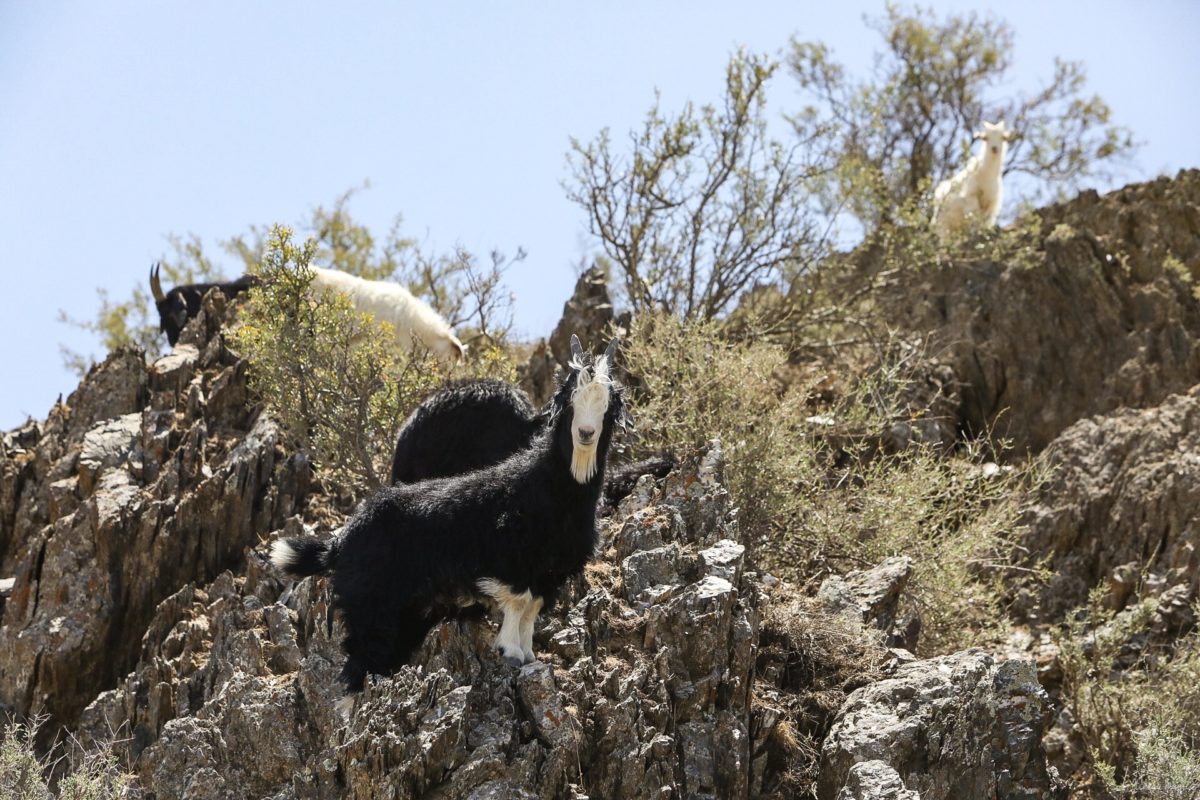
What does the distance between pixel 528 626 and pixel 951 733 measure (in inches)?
111

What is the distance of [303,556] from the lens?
29.1ft

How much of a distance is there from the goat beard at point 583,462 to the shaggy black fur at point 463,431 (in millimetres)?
1503

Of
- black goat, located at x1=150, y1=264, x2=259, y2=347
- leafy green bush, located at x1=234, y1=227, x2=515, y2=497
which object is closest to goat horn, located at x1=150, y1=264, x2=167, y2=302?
black goat, located at x1=150, y1=264, x2=259, y2=347

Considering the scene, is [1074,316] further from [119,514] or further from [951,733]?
[119,514]

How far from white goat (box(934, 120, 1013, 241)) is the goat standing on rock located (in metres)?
11.4

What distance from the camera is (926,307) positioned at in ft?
59.2

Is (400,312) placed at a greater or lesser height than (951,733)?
greater

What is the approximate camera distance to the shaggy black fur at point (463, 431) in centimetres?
994

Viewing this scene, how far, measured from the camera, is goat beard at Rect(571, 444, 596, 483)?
27.2 feet

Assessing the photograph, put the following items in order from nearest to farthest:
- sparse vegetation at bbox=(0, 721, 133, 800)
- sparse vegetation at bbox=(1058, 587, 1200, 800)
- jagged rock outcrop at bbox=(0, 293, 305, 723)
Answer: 1. sparse vegetation at bbox=(0, 721, 133, 800)
2. sparse vegetation at bbox=(1058, 587, 1200, 800)
3. jagged rock outcrop at bbox=(0, 293, 305, 723)

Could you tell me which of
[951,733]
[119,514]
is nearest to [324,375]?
[119,514]

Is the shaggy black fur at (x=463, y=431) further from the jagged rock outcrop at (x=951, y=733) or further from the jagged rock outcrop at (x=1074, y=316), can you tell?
the jagged rock outcrop at (x=1074, y=316)

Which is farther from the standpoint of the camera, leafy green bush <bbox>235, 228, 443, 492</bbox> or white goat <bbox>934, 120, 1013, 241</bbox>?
white goat <bbox>934, 120, 1013, 241</bbox>

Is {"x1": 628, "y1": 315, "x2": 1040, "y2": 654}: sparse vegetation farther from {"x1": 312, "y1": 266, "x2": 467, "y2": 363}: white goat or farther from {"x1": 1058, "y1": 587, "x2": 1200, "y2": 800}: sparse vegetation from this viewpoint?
{"x1": 312, "y1": 266, "x2": 467, "y2": 363}: white goat
